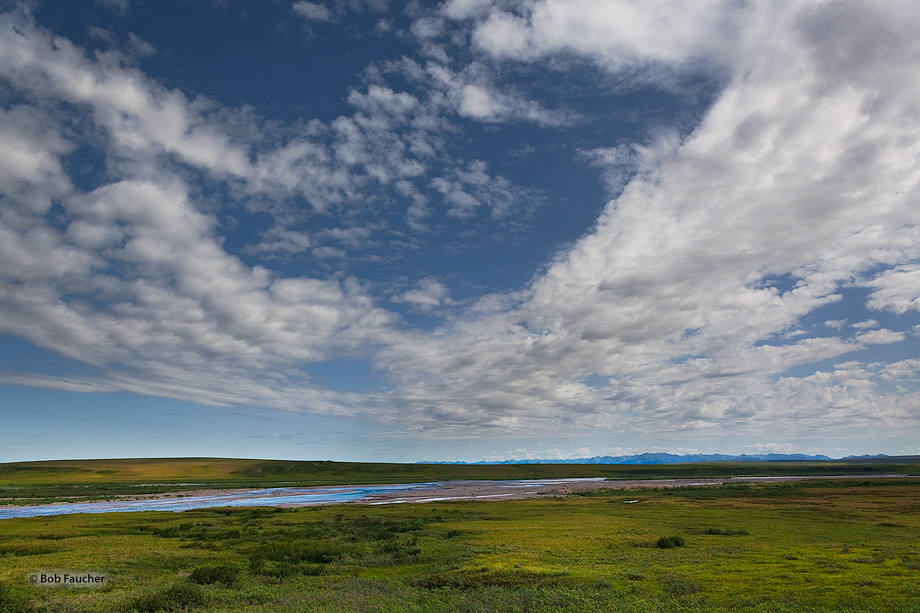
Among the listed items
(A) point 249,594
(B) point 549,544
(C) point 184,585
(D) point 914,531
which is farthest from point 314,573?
(D) point 914,531

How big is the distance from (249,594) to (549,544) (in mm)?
23034

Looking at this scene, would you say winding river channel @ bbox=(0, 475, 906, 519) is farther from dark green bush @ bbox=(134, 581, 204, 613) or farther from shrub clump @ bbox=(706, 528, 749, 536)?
dark green bush @ bbox=(134, 581, 204, 613)

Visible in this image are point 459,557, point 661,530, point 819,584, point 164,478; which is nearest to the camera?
point 819,584

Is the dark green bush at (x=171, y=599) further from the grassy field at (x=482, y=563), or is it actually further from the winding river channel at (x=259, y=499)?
the winding river channel at (x=259, y=499)

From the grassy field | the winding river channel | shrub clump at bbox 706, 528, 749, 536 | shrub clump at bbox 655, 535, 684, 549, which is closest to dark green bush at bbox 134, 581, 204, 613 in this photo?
the grassy field

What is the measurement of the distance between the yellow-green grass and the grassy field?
0.13m

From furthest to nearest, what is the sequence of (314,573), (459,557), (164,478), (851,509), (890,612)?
(164,478), (851,509), (459,557), (314,573), (890,612)

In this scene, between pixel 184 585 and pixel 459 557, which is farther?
pixel 459 557

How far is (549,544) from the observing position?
125 ft

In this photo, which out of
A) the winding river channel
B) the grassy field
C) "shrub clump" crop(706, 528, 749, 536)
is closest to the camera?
the grassy field

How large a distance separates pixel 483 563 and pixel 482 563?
0.07m

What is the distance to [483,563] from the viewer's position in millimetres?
30469

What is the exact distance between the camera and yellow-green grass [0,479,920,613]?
21797mm

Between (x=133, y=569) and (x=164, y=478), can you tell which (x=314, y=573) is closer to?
(x=133, y=569)
